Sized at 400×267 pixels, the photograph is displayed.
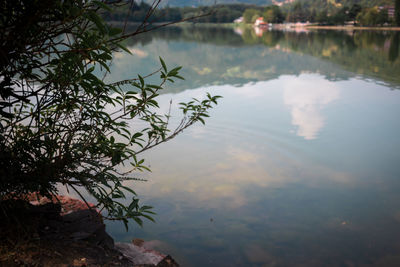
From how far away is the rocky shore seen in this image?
2924mm

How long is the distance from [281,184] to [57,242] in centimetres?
446

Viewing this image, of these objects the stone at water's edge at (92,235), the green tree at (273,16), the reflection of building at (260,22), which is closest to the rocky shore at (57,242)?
the stone at water's edge at (92,235)

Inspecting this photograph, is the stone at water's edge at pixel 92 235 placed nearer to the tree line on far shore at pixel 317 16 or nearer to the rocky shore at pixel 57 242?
the rocky shore at pixel 57 242

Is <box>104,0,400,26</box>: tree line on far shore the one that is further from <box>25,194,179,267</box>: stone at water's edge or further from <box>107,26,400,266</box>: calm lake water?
<box>25,194,179,267</box>: stone at water's edge

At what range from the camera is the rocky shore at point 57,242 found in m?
2.92

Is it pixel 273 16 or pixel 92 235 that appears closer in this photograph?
pixel 92 235

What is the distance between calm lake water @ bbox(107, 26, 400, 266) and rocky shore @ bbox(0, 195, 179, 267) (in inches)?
35.9

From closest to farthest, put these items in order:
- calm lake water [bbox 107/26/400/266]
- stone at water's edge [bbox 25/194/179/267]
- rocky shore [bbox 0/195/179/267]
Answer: rocky shore [bbox 0/195/179/267] < stone at water's edge [bbox 25/194/179/267] < calm lake water [bbox 107/26/400/266]

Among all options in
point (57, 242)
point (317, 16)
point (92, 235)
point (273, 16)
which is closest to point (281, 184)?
point (92, 235)

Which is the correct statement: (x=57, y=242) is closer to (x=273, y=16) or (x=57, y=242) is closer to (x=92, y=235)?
(x=92, y=235)

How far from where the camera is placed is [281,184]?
6719 millimetres

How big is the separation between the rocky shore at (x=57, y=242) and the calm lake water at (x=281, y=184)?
913mm

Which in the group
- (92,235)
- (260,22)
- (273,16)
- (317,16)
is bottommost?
(260,22)

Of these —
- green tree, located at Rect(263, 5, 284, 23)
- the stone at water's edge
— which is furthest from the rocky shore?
green tree, located at Rect(263, 5, 284, 23)
